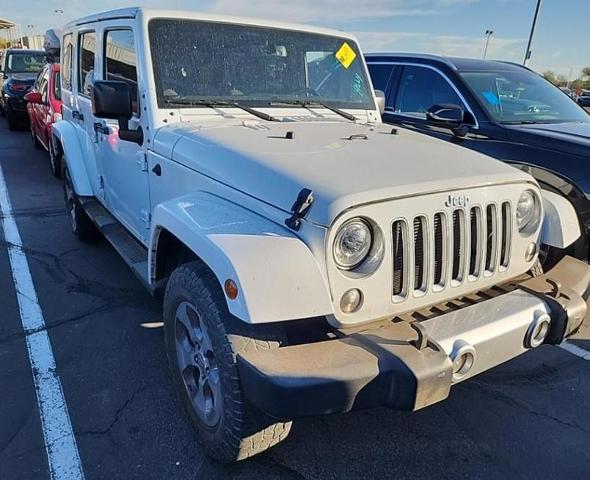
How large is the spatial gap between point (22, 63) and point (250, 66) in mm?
14722

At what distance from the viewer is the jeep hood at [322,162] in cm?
215

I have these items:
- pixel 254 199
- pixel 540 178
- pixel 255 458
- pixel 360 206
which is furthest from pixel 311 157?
pixel 540 178

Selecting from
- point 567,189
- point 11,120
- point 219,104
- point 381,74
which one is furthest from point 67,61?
point 11,120

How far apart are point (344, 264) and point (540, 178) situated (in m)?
2.47

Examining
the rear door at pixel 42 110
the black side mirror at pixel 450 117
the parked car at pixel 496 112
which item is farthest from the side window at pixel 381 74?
the rear door at pixel 42 110

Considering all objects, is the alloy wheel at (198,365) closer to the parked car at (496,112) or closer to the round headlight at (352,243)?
the round headlight at (352,243)

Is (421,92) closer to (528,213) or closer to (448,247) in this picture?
(528,213)

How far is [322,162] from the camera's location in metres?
2.42

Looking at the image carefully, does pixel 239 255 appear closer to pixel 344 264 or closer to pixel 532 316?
pixel 344 264

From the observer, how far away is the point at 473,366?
2.15m

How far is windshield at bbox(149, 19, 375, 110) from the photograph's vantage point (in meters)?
3.17

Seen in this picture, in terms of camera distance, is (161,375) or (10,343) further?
(10,343)

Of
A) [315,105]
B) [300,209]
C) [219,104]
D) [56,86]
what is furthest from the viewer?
[56,86]

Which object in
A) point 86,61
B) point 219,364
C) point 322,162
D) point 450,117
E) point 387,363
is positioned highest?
point 86,61
